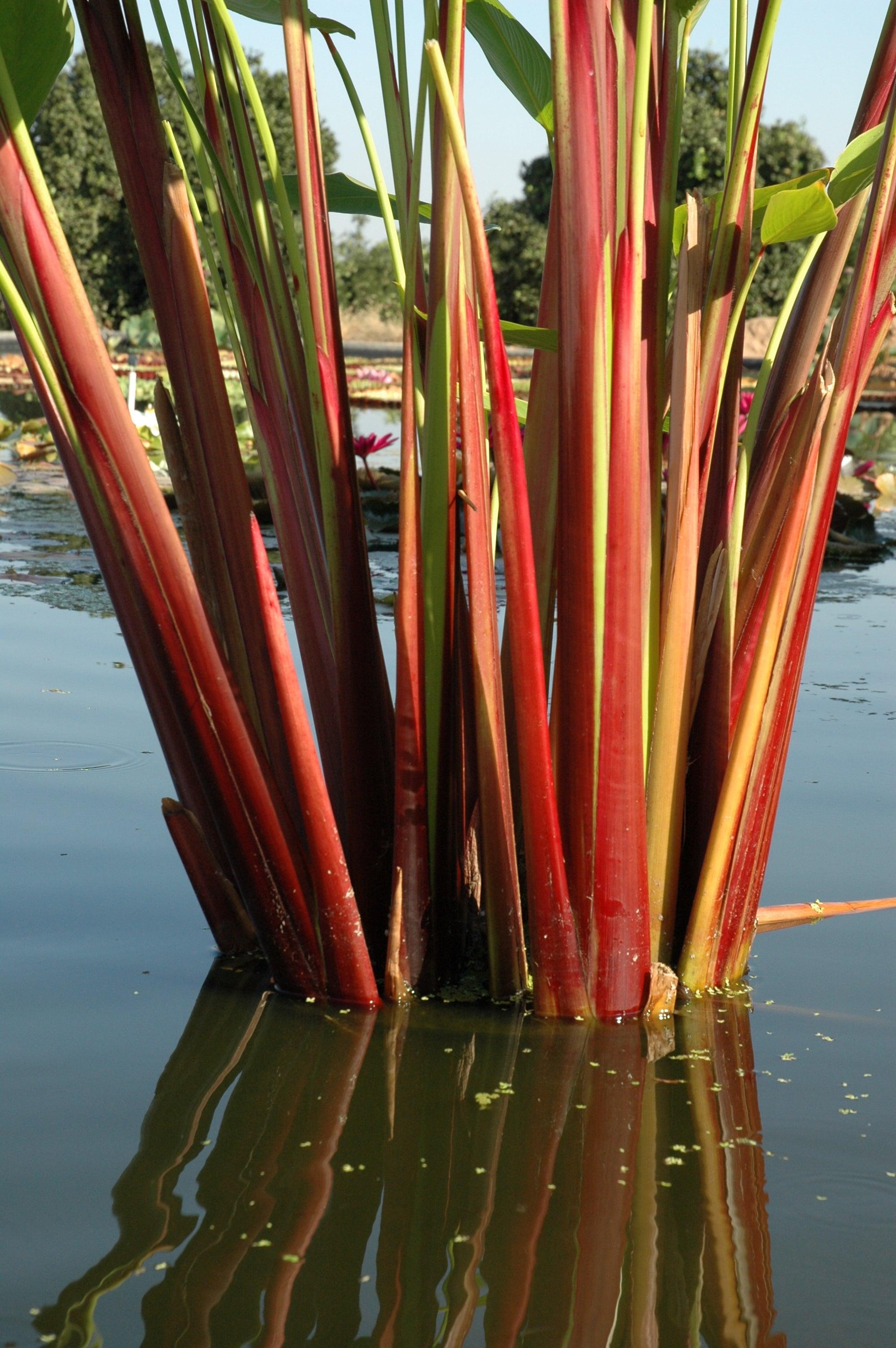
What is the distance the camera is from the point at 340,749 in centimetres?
102

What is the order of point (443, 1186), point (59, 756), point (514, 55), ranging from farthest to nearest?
point (59, 756), point (514, 55), point (443, 1186)

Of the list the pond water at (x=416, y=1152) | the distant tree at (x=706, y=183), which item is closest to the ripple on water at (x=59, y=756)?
the pond water at (x=416, y=1152)

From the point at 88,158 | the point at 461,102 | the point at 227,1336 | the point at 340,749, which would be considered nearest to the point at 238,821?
the point at 340,749

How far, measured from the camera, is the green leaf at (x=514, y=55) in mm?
1094

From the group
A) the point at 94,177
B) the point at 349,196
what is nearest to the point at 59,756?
the point at 349,196

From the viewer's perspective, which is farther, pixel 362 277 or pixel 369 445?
pixel 362 277

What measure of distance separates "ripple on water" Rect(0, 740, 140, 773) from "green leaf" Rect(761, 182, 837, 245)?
3.28 ft

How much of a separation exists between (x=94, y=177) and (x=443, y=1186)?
23.5 metres

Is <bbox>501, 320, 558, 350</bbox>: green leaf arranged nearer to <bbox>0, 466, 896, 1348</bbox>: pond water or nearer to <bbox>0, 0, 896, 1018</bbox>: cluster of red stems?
<bbox>0, 0, 896, 1018</bbox>: cluster of red stems

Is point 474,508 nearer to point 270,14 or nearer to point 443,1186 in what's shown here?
point 443,1186

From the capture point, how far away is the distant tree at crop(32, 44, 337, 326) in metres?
20.8

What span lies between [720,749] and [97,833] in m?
0.69

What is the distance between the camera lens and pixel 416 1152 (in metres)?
0.79

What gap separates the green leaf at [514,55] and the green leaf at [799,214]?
24cm
